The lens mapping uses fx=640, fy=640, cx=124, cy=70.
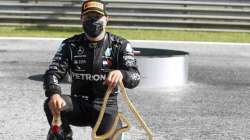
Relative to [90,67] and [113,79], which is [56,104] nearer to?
[113,79]

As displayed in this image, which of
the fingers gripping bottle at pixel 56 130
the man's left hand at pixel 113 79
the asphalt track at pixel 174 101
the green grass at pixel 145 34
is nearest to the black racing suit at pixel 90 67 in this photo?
the fingers gripping bottle at pixel 56 130

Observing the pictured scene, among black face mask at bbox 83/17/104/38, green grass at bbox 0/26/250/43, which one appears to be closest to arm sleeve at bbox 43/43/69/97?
black face mask at bbox 83/17/104/38

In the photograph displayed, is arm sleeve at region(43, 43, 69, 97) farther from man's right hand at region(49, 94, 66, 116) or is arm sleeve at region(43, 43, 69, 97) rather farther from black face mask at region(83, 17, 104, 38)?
black face mask at region(83, 17, 104, 38)

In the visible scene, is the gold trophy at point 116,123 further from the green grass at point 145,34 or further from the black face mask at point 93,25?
the green grass at point 145,34

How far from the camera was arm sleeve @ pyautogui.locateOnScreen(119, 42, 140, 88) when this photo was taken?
15.8ft

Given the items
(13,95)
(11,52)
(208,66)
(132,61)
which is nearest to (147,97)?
(13,95)

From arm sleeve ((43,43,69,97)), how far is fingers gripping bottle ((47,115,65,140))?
0.73ft

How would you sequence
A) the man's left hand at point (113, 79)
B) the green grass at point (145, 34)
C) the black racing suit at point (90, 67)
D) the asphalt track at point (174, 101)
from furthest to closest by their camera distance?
the green grass at point (145, 34)
the asphalt track at point (174, 101)
the black racing suit at point (90, 67)
the man's left hand at point (113, 79)

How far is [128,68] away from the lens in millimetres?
4980

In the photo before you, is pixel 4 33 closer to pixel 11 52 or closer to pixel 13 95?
pixel 11 52

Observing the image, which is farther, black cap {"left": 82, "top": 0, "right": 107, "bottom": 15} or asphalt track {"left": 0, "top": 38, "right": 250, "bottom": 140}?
asphalt track {"left": 0, "top": 38, "right": 250, "bottom": 140}

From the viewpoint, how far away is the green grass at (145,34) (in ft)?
61.4

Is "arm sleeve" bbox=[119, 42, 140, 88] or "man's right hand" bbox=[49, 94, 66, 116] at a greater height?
"arm sleeve" bbox=[119, 42, 140, 88]

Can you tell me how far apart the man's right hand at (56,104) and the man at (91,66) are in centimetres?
22
